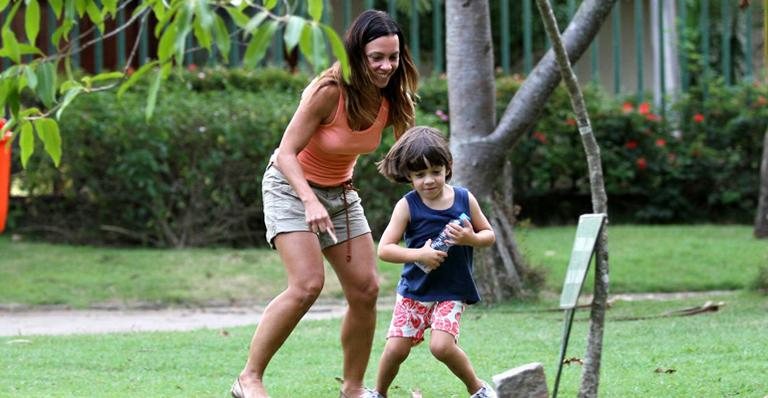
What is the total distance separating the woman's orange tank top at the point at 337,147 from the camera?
5.24 metres

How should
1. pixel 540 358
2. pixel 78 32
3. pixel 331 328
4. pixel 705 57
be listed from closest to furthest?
pixel 540 358 → pixel 331 328 → pixel 78 32 → pixel 705 57

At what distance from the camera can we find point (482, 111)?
9.19 metres

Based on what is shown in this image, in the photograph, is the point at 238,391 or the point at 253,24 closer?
the point at 253,24

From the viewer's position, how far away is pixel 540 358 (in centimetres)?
679

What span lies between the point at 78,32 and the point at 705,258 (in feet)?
22.5

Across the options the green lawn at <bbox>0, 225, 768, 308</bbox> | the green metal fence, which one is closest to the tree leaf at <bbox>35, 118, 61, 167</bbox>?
the green lawn at <bbox>0, 225, 768, 308</bbox>

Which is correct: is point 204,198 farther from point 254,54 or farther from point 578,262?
point 254,54

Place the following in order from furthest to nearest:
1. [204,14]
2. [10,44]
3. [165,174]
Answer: [165,174], [10,44], [204,14]

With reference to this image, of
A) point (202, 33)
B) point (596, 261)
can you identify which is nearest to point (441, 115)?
point (596, 261)

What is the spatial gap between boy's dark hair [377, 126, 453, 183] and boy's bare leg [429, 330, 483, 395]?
0.65m

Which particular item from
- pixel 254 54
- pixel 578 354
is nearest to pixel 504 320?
pixel 578 354

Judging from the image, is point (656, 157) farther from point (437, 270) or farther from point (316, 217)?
point (316, 217)

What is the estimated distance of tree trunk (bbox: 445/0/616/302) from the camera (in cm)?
905

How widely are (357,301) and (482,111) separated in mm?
4005
